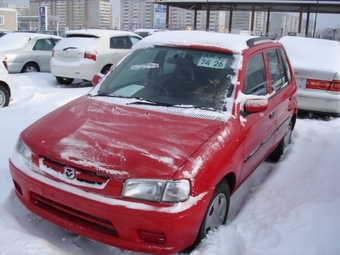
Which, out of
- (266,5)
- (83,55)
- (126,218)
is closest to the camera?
(126,218)

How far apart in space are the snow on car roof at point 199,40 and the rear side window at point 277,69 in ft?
1.75

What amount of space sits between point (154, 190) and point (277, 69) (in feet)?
9.78

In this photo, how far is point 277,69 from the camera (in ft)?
16.1

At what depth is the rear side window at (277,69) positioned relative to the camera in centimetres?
459

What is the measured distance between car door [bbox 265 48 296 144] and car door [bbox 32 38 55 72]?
952cm

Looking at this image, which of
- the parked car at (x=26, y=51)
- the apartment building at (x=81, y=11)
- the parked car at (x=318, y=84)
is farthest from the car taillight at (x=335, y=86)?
the apartment building at (x=81, y=11)

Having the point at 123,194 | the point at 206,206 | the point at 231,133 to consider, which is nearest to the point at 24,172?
the point at 123,194

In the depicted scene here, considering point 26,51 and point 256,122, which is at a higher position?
point 256,122

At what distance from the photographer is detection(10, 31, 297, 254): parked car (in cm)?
261

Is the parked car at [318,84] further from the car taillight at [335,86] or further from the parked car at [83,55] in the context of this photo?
the parked car at [83,55]

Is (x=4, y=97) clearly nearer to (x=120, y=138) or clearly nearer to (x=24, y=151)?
(x=24, y=151)

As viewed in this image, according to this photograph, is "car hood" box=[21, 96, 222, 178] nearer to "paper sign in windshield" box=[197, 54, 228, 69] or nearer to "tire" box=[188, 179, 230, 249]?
"tire" box=[188, 179, 230, 249]

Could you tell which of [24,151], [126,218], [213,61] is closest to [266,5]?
[213,61]

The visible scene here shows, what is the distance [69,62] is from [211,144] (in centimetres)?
831
